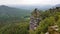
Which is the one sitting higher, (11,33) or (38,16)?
(38,16)

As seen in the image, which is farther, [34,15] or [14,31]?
[14,31]

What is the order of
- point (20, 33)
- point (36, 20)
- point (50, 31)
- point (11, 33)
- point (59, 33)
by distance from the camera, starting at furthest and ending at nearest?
point (11, 33) < point (20, 33) < point (36, 20) < point (50, 31) < point (59, 33)

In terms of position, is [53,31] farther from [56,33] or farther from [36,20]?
[36,20]

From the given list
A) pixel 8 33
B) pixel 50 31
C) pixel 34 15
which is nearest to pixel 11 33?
pixel 8 33

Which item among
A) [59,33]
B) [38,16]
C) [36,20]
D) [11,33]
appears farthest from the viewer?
[11,33]

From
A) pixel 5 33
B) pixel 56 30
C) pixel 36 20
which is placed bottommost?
pixel 5 33

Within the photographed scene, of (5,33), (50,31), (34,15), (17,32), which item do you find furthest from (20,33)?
(50,31)

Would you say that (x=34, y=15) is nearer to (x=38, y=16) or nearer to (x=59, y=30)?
(x=38, y=16)

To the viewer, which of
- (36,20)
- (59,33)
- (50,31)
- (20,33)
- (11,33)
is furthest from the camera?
(11,33)

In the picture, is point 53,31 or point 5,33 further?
point 5,33
